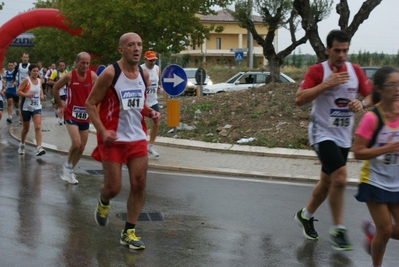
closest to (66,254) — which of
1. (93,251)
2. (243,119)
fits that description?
(93,251)

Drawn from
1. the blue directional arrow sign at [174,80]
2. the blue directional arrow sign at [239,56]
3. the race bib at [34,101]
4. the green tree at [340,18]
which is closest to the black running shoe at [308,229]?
the race bib at [34,101]

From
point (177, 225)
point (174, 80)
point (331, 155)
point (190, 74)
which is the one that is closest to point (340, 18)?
point (174, 80)

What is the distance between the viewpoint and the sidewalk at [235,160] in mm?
11641

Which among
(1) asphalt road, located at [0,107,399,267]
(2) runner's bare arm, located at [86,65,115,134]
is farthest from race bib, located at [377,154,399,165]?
(2) runner's bare arm, located at [86,65,115,134]

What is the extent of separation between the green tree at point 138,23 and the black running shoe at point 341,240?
20609 mm

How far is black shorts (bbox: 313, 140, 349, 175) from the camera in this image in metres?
6.59

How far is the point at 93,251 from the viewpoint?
656 cm

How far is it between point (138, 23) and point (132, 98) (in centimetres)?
2106

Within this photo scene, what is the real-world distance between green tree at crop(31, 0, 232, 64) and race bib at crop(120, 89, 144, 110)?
65.5ft

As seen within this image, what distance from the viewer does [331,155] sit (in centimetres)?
661

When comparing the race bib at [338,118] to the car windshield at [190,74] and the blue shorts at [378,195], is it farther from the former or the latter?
the car windshield at [190,74]

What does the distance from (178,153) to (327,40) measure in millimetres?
7574

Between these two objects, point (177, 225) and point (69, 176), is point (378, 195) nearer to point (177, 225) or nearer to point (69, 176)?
point (177, 225)

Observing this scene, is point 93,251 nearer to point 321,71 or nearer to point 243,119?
point 321,71
